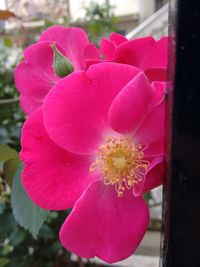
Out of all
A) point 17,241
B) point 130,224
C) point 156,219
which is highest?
point 130,224

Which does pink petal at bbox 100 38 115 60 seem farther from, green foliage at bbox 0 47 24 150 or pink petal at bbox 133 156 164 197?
green foliage at bbox 0 47 24 150

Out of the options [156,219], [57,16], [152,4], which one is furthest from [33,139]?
[152,4]

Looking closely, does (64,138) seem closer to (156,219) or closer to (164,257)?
(164,257)

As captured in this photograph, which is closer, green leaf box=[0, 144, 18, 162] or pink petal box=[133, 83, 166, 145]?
pink petal box=[133, 83, 166, 145]

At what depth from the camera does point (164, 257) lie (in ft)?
0.67

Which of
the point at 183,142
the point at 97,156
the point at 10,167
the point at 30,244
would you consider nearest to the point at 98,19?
the point at 30,244

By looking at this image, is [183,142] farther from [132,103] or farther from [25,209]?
[25,209]

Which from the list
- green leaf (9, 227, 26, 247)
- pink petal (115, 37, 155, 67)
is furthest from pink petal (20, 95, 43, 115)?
green leaf (9, 227, 26, 247)

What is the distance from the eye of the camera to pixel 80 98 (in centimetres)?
26

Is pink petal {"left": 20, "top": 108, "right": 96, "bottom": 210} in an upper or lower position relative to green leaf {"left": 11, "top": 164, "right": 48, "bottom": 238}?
upper

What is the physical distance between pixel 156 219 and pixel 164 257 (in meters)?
1.51

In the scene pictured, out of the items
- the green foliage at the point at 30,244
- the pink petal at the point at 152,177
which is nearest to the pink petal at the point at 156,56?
the pink petal at the point at 152,177

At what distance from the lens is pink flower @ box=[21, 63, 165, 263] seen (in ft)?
0.83

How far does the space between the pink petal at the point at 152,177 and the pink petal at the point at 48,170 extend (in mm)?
40
